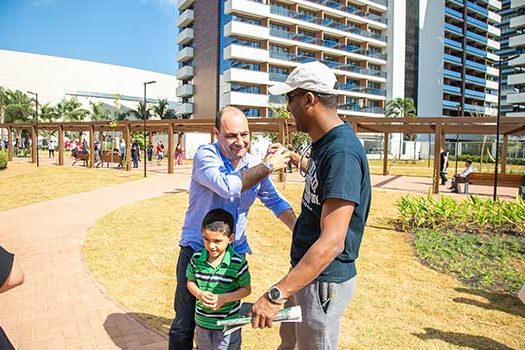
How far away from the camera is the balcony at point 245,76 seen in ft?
137

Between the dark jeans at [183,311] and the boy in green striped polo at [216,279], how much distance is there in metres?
0.12

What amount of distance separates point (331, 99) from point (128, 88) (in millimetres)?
91655

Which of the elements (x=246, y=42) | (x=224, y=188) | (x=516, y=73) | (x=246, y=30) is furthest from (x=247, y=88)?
(x=224, y=188)

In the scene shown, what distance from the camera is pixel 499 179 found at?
45.2ft

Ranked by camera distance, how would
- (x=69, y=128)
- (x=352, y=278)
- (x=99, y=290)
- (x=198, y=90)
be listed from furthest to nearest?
(x=198, y=90)
(x=69, y=128)
(x=99, y=290)
(x=352, y=278)

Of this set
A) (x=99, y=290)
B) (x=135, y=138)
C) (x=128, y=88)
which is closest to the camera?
(x=99, y=290)

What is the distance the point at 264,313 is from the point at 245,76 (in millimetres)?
41947

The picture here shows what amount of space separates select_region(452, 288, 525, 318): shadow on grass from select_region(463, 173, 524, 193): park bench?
9972 mm

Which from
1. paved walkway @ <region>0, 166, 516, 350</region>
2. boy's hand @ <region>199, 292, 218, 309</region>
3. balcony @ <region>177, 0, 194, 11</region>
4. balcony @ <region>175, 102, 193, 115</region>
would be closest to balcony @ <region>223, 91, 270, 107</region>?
balcony @ <region>175, 102, 193, 115</region>

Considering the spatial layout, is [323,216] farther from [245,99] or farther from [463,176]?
[245,99]

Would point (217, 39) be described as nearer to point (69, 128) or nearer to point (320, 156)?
point (69, 128)

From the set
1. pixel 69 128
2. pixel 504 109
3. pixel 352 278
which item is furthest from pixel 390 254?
pixel 504 109

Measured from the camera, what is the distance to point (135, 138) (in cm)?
3234

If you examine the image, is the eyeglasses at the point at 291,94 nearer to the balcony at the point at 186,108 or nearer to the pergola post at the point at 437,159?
the pergola post at the point at 437,159
